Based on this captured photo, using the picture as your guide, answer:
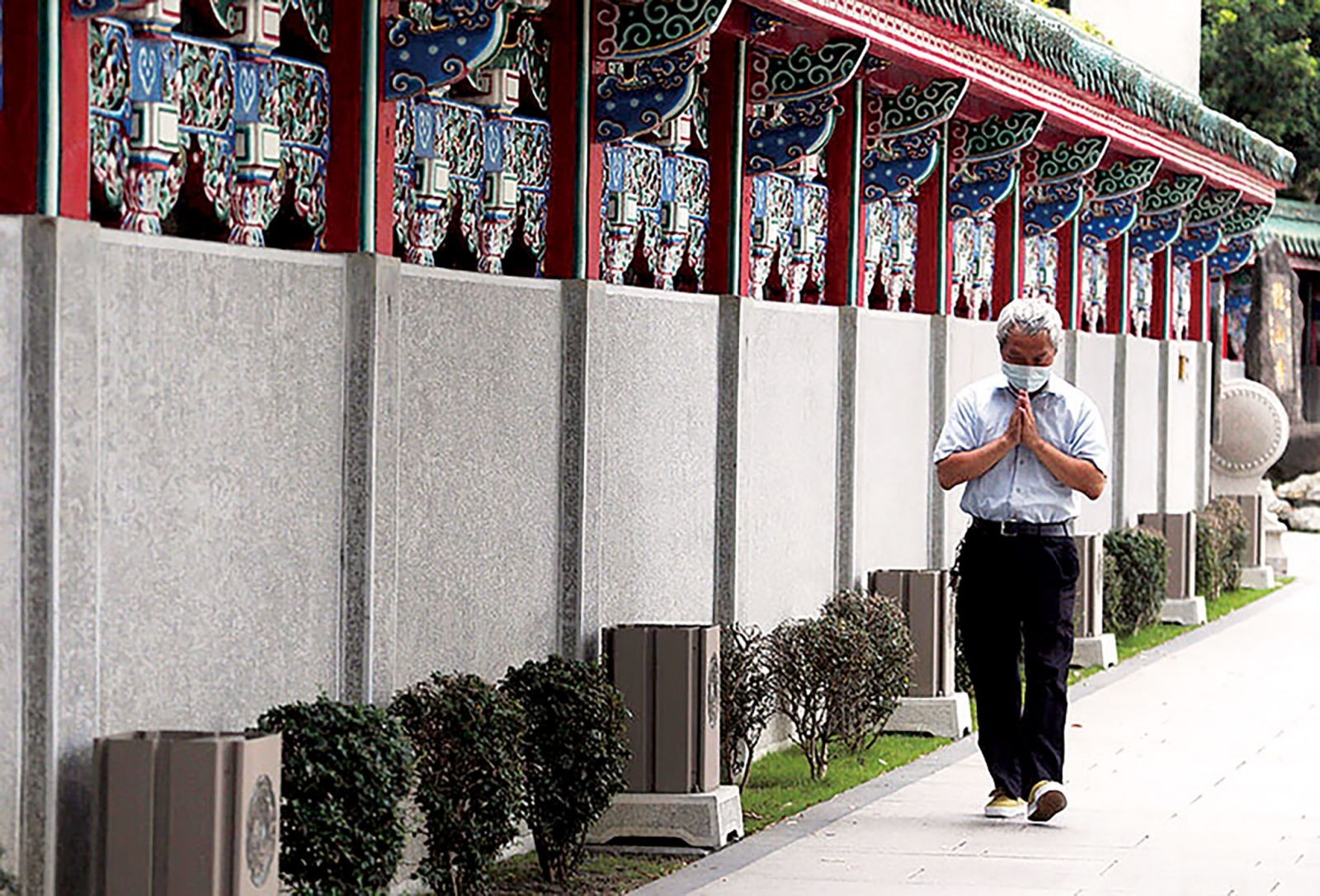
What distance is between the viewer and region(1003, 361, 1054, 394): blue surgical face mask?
31.9 feet

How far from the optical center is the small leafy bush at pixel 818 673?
1091 centimetres

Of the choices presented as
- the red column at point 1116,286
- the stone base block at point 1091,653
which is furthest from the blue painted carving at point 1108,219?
the stone base block at point 1091,653

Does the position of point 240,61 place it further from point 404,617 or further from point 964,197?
point 964,197

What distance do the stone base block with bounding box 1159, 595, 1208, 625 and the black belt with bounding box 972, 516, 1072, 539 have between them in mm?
9524

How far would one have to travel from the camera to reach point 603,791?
852 cm

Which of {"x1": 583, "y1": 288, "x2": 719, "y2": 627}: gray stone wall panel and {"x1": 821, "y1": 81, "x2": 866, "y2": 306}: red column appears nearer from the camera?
{"x1": 583, "y1": 288, "x2": 719, "y2": 627}: gray stone wall panel

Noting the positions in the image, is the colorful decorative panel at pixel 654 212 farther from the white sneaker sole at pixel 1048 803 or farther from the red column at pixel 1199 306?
the red column at pixel 1199 306

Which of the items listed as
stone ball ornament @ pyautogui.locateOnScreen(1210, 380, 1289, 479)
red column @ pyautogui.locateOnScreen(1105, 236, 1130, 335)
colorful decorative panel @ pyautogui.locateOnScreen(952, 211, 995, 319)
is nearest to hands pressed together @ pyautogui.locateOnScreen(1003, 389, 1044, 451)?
colorful decorative panel @ pyautogui.locateOnScreen(952, 211, 995, 319)

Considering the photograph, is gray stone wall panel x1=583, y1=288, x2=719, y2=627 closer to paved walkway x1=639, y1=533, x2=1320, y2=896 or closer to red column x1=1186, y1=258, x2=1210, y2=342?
paved walkway x1=639, y1=533, x2=1320, y2=896

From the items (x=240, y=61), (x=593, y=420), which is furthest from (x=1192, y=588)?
(x=240, y=61)

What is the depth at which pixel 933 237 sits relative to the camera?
14602 mm

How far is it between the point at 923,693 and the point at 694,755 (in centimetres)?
356

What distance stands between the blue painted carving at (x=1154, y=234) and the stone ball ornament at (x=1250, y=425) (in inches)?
225

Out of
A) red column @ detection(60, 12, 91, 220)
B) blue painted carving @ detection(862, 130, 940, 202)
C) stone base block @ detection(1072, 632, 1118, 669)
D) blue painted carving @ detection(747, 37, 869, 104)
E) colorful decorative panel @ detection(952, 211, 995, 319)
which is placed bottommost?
stone base block @ detection(1072, 632, 1118, 669)
